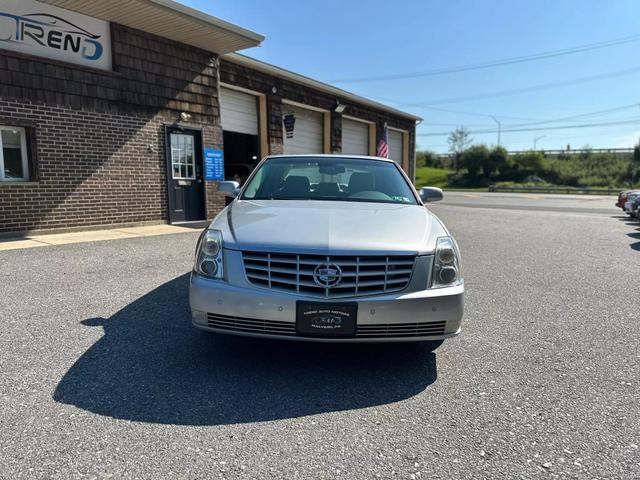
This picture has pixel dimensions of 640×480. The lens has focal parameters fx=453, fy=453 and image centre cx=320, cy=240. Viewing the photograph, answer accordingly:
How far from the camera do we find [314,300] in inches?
108

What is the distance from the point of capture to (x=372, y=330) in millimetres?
2795

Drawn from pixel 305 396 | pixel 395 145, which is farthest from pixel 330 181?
pixel 395 145

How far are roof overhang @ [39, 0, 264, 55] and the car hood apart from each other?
274 inches

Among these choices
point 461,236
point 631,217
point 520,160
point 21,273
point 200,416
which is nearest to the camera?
point 200,416

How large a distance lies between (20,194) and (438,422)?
8447 mm

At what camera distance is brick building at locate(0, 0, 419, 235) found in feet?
26.5

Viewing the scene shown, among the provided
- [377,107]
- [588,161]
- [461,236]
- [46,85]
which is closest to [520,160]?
[588,161]

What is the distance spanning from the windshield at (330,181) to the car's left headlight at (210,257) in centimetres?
116

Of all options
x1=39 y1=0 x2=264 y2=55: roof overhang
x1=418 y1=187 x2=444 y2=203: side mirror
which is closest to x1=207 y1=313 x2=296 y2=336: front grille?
x1=418 y1=187 x2=444 y2=203: side mirror

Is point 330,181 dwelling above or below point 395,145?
below

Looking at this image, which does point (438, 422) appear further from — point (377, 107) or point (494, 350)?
point (377, 107)

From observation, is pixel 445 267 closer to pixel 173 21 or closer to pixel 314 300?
pixel 314 300

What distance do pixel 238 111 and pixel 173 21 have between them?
163 inches

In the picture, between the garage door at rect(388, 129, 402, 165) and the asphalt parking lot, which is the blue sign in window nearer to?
the asphalt parking lot
